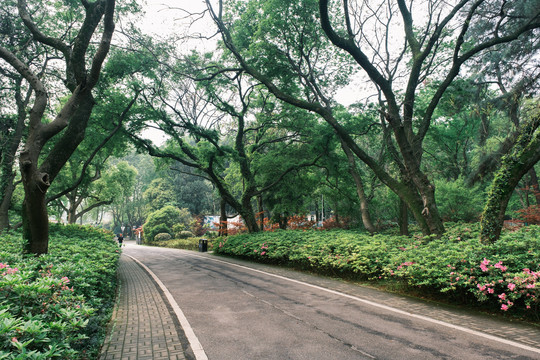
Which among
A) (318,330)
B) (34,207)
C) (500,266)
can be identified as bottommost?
(318,330)

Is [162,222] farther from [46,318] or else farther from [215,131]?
[46,318]

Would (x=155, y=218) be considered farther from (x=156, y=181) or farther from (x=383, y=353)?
(x=383, y=353)

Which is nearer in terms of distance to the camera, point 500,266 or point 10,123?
point 500,266

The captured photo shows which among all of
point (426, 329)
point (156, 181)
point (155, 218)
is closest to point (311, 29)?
point (426, 329)

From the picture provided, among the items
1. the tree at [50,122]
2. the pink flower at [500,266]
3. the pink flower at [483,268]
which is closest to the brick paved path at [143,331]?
the tree at [50,122]

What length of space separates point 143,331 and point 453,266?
6.69 metres

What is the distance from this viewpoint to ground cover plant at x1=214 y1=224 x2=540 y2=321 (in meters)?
6.02

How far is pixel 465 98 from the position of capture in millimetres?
14547

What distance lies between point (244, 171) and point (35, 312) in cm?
1886

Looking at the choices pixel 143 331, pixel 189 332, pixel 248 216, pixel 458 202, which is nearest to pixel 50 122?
pixel 143 331

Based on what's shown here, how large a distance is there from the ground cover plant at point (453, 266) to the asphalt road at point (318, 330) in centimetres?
108

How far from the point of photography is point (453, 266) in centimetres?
704

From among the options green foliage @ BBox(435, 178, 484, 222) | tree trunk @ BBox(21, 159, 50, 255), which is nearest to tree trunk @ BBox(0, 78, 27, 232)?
tree trunk @ BBox(21, 159, 50, 255)

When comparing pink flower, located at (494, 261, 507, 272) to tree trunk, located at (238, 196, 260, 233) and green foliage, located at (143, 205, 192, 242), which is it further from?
green foliage, located at (143, 205, 192, 242)
